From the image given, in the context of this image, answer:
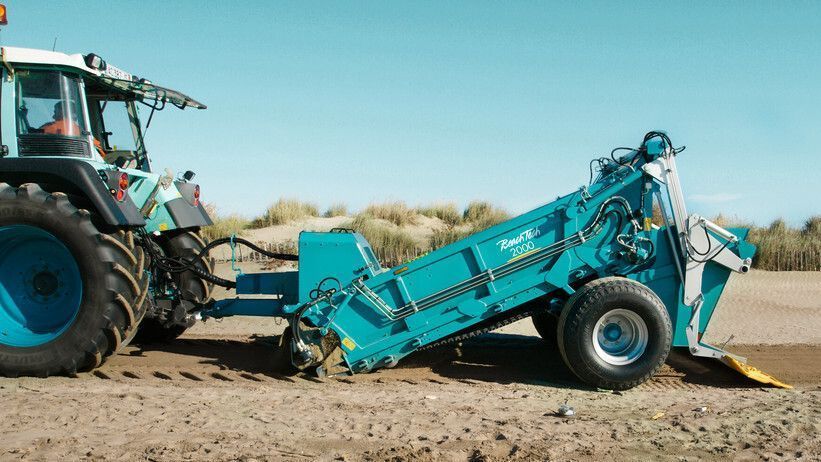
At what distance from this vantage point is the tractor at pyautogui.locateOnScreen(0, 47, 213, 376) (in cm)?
620

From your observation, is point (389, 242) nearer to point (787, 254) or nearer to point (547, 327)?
point (787, 254)

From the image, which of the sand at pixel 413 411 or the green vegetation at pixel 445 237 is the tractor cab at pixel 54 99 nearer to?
the sand at pixel 413 411

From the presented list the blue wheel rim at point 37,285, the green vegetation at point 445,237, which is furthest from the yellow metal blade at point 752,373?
the green vegetation at point 445,237

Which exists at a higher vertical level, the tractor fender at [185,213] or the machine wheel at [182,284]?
the tractor fender at [185,213]

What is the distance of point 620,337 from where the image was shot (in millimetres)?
6324

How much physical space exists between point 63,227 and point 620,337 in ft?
16.3

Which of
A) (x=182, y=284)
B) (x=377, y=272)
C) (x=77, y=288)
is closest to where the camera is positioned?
(x=77, y=288)

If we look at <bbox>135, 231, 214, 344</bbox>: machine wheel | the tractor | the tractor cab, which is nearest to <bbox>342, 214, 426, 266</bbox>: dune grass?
<bbox>135, 231, 214, 344</bbox>: machine wheel

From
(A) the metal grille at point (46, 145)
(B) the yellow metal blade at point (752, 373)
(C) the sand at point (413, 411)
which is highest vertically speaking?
(A) the metal grille at point (46, 145)

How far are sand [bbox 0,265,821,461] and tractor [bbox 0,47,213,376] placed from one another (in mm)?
445

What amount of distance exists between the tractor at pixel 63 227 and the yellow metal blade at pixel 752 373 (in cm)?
532

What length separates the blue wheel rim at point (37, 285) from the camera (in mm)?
6582

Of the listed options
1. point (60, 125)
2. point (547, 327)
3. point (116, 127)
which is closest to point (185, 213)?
point (116, 127)

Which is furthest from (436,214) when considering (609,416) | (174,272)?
(609,416)
